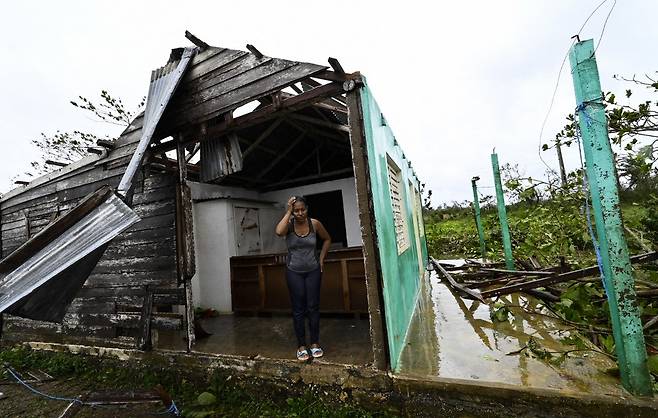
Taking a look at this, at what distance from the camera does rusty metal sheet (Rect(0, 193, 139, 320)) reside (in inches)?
90.4

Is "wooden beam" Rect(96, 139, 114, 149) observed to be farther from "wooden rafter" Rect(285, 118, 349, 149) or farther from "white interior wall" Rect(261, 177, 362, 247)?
"white interior wall" Rect(261, 177, 362, 247)

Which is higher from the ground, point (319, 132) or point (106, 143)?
point (319, 132)

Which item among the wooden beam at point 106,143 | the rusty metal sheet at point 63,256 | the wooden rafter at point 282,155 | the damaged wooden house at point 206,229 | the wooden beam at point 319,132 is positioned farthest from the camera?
the wooden rafter at point 282,155

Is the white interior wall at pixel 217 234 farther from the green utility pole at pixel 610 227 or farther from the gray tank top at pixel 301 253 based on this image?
the green utility pole at pixel 610 227

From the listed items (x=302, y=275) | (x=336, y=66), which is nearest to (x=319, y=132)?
(x=336, y=66)

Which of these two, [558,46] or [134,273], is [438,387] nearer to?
[558,46]

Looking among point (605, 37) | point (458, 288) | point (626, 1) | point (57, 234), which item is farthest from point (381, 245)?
point (458, 288)

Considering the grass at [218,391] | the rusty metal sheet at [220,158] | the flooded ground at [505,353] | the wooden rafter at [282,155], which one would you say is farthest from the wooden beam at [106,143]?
the flooded ground at [505,353]

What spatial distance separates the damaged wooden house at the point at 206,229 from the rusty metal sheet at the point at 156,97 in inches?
0.9

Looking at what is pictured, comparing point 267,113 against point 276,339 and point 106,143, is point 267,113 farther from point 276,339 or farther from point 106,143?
point 276,339

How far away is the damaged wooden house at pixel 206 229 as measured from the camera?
9.18 feet

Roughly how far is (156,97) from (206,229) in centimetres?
351

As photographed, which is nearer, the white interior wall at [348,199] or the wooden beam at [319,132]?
the wooden beam at [319,132]

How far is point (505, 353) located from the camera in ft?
10.2
